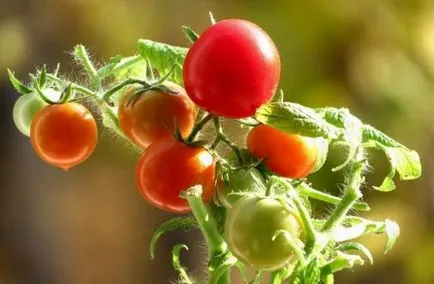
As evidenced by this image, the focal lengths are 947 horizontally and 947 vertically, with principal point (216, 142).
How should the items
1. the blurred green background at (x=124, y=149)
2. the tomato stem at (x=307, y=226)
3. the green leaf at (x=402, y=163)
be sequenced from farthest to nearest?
1. the blurred green background at (x=124, y=149)
2. the green leaf at (x=402, y=163)
3. the tomato stem at (x=307, y=226)

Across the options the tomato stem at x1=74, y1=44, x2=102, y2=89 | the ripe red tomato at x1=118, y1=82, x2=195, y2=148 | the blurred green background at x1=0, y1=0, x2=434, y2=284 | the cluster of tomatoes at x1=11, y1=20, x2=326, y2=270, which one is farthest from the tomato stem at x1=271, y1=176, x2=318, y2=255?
the blurred green background at x1=0, y1=0, x2=434, y2=284

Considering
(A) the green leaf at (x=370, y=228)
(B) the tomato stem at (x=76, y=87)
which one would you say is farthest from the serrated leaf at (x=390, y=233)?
(B) the tomato stem at (x=76, y=87)

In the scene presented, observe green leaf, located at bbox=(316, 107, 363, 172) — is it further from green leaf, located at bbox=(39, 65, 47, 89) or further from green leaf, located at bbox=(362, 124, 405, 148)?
green leaf, located at bbox=(39, 65, 47, 89)

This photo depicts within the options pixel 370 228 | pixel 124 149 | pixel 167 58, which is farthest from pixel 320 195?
pixel 124 149

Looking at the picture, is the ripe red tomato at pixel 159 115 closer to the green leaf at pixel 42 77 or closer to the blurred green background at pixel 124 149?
the green leaf at pixel 42 77

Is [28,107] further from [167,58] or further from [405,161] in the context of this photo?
[405,161]

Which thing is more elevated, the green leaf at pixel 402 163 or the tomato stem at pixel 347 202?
the tomato stem at pixel 347 202
